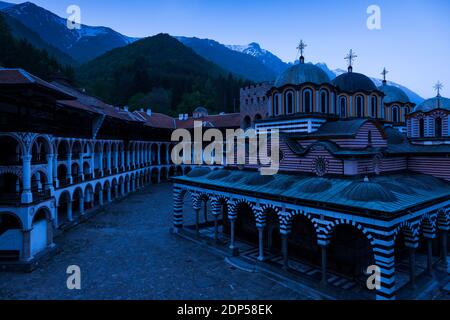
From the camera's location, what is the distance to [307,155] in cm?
1800

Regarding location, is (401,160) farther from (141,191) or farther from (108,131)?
(141,191)

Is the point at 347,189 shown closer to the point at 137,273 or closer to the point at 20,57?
the point at 137,273

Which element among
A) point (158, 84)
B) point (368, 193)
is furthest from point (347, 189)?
point (158, 84)

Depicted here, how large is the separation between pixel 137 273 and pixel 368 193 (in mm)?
11718

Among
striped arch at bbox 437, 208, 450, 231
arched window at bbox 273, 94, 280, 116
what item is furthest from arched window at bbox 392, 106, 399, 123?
striped arch at bbox 437, 208, 450, 231

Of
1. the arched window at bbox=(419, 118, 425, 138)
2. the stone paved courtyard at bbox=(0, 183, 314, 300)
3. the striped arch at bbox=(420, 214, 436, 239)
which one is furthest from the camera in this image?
the arched window at bbox=(419, 118, 425, 138)

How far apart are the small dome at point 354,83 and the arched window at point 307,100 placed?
4.73 m

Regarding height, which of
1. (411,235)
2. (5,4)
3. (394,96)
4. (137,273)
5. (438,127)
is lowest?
(137,273)

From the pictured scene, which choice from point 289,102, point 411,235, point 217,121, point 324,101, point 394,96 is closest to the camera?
point 411,235

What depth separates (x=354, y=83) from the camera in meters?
24.3

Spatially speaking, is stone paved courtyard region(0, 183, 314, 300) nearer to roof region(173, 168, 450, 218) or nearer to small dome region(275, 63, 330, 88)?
roof region(173, 168, 450, 218)

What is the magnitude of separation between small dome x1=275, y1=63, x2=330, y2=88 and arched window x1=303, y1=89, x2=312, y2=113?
790 millimetres

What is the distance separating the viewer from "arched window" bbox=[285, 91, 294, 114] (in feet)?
70.7

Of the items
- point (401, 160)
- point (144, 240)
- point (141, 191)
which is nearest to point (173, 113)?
point (141, 191)
